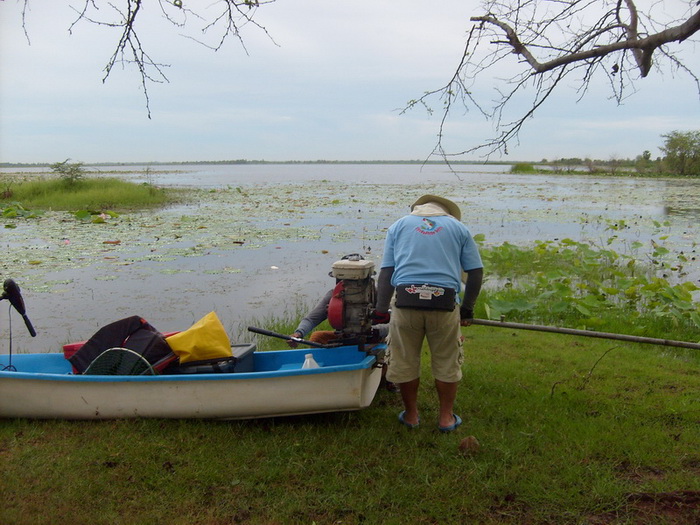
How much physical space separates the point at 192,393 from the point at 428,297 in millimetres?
1821

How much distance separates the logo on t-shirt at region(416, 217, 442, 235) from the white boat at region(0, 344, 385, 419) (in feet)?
3.26

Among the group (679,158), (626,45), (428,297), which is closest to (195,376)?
(428,297)

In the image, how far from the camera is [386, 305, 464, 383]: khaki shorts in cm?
357

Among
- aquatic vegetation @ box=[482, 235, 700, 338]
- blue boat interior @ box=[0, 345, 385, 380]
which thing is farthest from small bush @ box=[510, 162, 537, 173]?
blue boat interior @ box=[0, 345, 385, 380]

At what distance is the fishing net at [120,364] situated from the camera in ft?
13.1

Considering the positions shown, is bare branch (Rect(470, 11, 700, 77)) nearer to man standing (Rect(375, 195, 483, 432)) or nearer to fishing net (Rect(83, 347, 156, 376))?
man standing (Rect(375, 195, 483, 432))

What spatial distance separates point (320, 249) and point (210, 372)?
843 cm

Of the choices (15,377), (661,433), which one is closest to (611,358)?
(661,433)

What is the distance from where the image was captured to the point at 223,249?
1242 cm

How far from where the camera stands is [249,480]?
3.29 m

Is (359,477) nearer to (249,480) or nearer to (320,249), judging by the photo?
(249,480)

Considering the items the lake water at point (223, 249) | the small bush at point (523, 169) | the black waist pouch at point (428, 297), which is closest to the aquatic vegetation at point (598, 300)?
the lake water at point (223, 249)

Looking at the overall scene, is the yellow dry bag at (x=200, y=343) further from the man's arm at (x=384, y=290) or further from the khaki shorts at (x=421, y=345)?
the khaki shorts at (x=421, y=345)

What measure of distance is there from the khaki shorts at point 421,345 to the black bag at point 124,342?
66.3 inches
